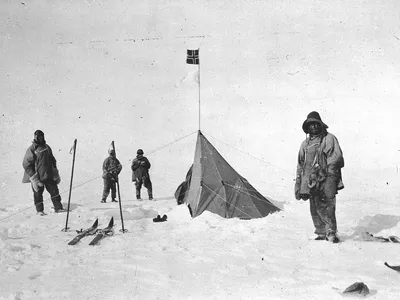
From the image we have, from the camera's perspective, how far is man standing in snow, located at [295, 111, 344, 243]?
532 cm

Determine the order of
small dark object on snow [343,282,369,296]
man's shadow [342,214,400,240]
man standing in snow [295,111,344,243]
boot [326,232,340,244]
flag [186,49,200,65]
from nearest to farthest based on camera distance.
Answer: small dark object on snow [343,282,369,296]
boot [326,232,340,244]
man standing in snow [295,111,344,243]
man's shadow [342,214,400,240]
flag [186,49,200,65]

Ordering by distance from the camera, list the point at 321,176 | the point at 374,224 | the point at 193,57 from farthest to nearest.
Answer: the point at 193,57 < the point at 374,224 < the point at 321,176

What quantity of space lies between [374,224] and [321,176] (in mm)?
1967

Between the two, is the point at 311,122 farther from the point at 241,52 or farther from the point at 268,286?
the point at 241,52

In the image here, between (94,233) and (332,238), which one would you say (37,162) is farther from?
(332,238)

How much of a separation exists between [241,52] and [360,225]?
112ft

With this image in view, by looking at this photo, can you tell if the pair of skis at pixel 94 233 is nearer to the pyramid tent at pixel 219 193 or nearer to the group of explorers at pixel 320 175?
the pyramid tent at pixel 219 193

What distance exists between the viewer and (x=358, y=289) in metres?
3.19

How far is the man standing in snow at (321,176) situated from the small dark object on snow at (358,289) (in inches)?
77.9

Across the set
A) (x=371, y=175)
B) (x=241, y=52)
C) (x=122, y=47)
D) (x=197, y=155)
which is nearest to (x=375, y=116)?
(x=371, y=175)

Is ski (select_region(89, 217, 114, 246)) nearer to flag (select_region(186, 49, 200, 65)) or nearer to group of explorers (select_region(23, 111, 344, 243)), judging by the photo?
group of explorers (select_region(23, 111, 344, 243))

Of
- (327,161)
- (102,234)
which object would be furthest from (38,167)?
(327,161)

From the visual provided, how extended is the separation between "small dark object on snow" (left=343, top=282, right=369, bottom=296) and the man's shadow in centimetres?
231

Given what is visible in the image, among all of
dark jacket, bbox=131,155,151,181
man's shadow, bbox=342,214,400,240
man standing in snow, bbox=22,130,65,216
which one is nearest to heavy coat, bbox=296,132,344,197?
man's shadow, bbox=342,214,400,240
